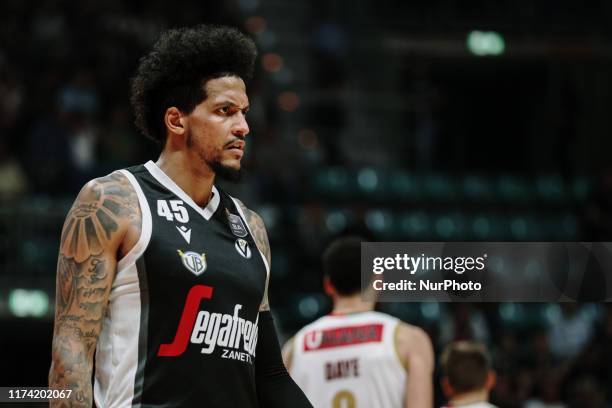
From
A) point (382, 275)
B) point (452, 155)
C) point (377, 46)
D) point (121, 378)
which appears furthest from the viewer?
point (452, 155)

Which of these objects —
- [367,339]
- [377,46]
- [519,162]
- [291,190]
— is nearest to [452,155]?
[519,162]

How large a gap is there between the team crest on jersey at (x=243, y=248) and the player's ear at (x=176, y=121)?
16.2 inches

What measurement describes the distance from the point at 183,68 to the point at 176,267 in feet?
2.40

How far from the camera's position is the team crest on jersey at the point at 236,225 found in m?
3.82

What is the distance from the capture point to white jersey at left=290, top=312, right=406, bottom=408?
18.2ft

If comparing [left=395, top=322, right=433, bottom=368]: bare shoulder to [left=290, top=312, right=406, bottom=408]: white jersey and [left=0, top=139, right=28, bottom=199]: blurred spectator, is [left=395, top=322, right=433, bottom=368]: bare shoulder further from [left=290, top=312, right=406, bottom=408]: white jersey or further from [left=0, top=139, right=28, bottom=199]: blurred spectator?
[left=0, top=139, right=28, bottom=199]: blurred spectator

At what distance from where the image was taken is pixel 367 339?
221 inches

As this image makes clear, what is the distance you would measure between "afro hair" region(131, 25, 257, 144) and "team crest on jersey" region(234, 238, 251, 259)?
0.45m

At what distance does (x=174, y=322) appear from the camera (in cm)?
345

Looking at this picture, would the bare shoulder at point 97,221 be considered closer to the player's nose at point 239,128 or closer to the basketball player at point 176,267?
the basketball player at point 176,267

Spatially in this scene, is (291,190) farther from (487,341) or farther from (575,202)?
(575,202)

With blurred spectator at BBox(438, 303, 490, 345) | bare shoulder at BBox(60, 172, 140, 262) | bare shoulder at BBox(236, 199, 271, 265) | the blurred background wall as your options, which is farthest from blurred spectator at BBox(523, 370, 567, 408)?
bare shoulder at BBox(60, 172, 140, 262)

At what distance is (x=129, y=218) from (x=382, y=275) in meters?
2.08

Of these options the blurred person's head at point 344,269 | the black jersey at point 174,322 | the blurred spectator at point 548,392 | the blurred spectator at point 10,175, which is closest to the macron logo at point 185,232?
the black jersey at point 174,322
